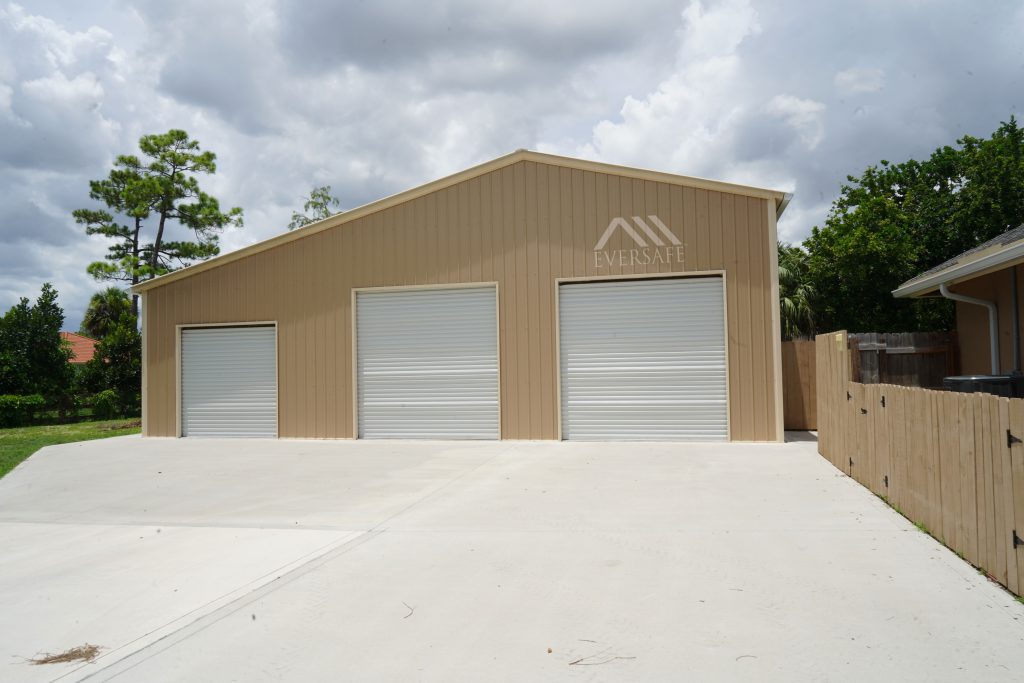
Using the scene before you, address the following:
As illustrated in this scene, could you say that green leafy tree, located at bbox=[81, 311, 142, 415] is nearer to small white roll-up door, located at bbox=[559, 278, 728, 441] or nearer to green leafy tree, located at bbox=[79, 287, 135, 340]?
green leafy tree, located at bbox=[79, 287, 135, 340]

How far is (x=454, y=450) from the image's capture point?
1134 cm

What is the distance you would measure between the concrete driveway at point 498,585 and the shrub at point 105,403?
56.4 feet

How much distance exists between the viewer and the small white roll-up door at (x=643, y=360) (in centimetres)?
1180

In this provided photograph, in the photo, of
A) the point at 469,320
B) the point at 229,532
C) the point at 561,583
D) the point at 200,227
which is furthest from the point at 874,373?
the point at 200,227

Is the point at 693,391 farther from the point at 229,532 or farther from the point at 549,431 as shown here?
the point at 229,532

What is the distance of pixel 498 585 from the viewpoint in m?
4.39

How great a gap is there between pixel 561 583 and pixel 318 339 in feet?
33.1

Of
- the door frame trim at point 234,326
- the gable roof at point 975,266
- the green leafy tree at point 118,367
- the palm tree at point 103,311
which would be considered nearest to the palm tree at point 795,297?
the gable roof at point 975,266

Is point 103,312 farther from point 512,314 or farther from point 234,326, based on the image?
point 512,314

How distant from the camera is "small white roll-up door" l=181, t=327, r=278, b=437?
14.0 m

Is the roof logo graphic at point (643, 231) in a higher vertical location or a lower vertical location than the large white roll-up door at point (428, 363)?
higher

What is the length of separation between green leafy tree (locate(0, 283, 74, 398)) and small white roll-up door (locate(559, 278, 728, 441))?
19.6 m

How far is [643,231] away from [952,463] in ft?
25.3

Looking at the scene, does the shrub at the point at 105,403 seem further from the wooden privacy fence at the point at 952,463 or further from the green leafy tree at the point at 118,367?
the wooden privacy fence at the point at 952,463
